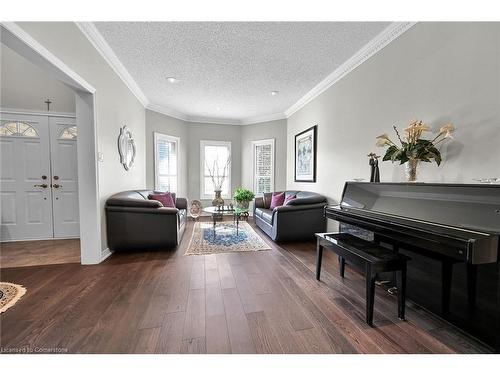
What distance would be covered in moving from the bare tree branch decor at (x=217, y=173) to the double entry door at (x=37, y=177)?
3173mm

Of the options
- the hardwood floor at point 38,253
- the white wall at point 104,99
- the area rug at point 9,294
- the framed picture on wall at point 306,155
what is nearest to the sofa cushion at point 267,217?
the framed picture on wall at point 306,155

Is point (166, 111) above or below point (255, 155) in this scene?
above

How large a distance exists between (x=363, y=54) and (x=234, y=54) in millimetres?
1723

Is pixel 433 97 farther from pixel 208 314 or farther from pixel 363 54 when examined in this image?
pixel 208 314

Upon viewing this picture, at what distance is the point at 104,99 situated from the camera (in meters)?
2.97

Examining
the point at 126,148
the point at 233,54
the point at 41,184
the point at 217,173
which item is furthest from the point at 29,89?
the point at 217,173

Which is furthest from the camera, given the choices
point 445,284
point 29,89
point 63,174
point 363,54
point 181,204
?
point 181,204

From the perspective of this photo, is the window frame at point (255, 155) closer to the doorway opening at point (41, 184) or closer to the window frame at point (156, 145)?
the window frame at point (156, 145)

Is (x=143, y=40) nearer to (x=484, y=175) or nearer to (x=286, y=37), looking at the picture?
(x=286, y=37)

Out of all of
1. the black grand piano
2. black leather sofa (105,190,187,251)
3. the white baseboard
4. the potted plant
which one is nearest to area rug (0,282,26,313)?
the white baseboard

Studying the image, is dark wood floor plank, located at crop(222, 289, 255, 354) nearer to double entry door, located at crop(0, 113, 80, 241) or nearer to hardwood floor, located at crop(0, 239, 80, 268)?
hardwood floor, located at crop(0, 239, 80, 268)

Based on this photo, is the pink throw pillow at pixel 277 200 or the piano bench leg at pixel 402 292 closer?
the piano bench leg at pixel 402 292

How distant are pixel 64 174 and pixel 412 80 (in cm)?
524

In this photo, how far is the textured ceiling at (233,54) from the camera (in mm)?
2408
